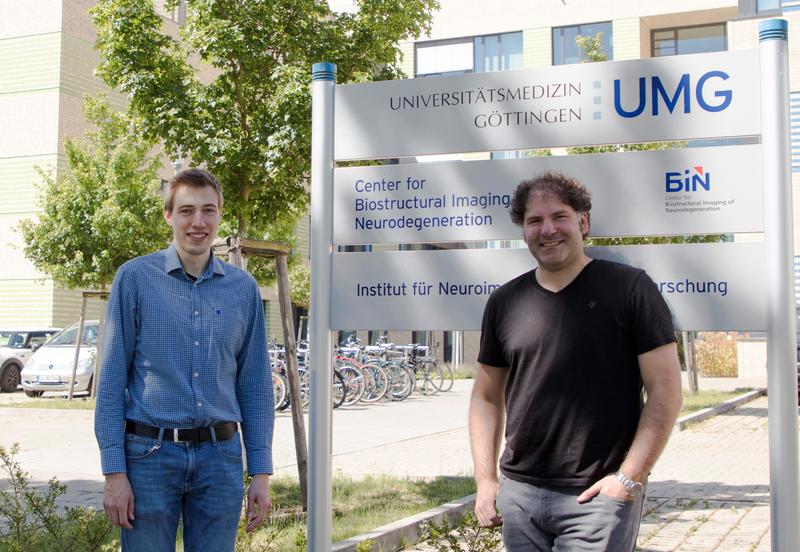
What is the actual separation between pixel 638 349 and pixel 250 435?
1.38 m

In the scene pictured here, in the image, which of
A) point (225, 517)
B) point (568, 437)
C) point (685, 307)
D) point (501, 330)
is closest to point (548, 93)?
point (685, 307)

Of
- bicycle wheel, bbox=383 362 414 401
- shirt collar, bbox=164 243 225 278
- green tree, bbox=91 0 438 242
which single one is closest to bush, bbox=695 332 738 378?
bicycle wheel, bbox=383 362 414 401

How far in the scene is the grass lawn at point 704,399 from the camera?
16.7 metres

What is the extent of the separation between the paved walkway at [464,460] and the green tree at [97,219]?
220 inches

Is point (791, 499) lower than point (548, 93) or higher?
lower

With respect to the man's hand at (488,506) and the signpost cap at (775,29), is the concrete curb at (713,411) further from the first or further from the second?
the man's hand at (488,506)

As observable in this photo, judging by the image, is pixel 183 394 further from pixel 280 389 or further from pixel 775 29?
pixel 280 389

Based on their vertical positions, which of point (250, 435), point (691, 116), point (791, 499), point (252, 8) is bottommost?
point (791, 499)

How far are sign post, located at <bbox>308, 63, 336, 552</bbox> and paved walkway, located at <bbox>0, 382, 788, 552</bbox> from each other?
2860 millimetres

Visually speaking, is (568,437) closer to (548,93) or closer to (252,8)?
(548,93)

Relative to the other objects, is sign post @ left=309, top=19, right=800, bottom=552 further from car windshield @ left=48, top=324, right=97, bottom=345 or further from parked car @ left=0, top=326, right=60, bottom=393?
parked car @ left=0, top=326, right=60, bottom=393

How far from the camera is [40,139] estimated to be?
3231cm

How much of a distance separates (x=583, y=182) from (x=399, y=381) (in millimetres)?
17422

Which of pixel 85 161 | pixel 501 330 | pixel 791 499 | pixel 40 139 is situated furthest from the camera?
pixel 40 139
